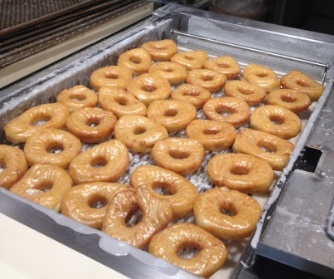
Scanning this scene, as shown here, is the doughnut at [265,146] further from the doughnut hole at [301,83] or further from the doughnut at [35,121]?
the doughnut at [35,121]

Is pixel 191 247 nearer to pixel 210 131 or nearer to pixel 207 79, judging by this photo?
pixel 210 131

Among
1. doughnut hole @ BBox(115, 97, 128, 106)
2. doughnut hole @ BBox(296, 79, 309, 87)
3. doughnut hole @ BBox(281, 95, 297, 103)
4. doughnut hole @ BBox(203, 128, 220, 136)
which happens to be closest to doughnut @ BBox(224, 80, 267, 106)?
doughnut hole @ BBox(281, 95, 297, 103)

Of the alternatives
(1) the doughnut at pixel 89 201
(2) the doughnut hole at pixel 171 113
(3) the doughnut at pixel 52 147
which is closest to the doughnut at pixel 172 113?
(2) the doughnut hole at pixel 171 113

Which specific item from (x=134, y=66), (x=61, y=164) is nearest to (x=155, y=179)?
(x=61, y=164)

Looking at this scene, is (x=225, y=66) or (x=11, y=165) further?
(x=225, y=66)

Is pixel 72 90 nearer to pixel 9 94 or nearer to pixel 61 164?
pixel 9 94

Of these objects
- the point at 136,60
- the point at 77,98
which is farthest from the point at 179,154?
the point at 136,60
